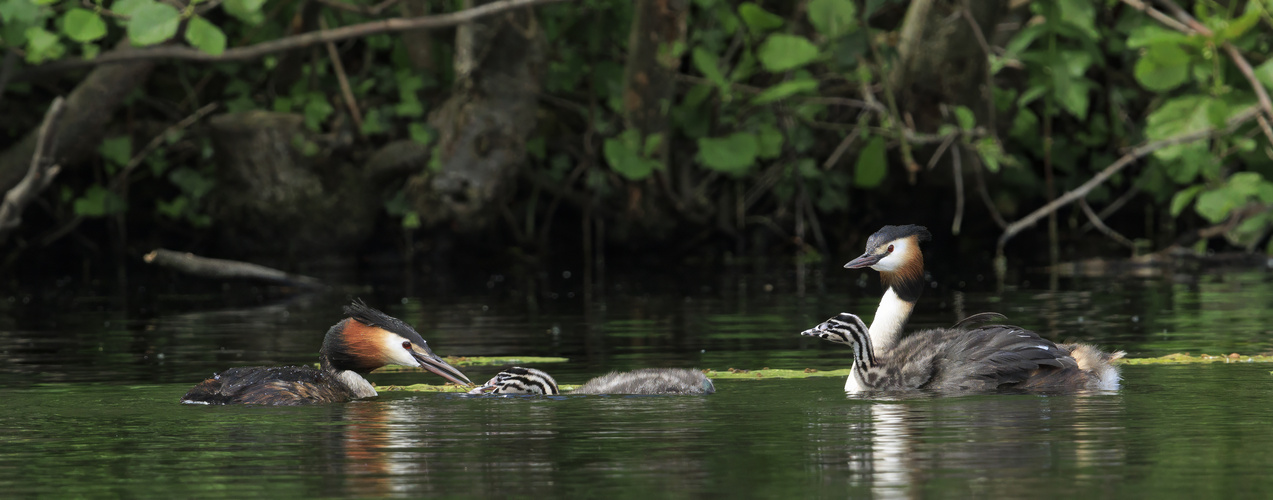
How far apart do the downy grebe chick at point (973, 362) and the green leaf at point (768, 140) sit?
11836 millimetres

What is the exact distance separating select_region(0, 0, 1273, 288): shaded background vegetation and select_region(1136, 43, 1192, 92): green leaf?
41 mm

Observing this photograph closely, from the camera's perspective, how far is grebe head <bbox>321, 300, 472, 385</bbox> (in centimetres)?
834

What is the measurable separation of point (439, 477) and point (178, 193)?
21144 mm

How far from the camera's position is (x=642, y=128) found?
19.9 m

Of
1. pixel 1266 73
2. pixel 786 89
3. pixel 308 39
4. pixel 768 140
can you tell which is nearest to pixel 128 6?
pixel 308 39

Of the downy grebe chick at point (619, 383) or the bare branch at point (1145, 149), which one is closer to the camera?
the downy grebe chick at point (619, 383)

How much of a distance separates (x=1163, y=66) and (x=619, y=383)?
1024 cm

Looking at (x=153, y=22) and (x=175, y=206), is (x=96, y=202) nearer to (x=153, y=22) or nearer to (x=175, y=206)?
(x=175, y=206)

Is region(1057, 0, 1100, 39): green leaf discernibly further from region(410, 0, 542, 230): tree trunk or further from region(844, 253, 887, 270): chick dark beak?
region(844, 253, 887, 270): chick dark beak

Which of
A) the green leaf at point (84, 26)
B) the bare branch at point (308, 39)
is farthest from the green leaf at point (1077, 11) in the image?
the green leaf at point (84, 26)

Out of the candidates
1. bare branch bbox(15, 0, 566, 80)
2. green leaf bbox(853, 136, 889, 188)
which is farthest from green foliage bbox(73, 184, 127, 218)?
green leaf bbox(853, 136, 889, 188)

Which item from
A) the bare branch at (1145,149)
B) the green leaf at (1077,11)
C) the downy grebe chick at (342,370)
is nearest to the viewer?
the downy grebe chick at (342,370)

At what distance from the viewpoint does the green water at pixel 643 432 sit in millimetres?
5535

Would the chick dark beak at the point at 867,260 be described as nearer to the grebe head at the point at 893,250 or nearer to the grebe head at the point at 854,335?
the grebe head at the point at 893,250
